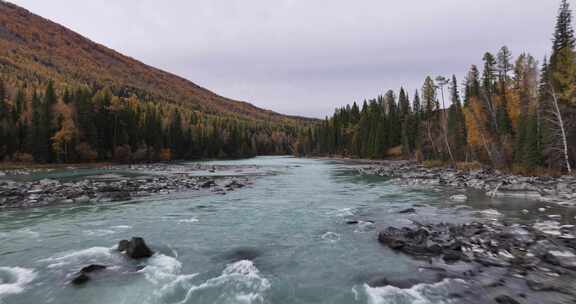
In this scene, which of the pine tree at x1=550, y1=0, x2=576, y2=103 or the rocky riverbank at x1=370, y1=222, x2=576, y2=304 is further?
the pine tree at x1=550, y1=0, x2=576, y2=103

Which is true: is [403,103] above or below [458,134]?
above

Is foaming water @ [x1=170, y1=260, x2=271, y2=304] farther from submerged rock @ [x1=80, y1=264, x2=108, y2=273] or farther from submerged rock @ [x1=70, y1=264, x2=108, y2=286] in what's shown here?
submerged rock @ [x1=80, y1=264, x2=108, y2=273]

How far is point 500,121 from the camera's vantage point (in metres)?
44.7

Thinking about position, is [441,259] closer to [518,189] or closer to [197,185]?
[518,189]

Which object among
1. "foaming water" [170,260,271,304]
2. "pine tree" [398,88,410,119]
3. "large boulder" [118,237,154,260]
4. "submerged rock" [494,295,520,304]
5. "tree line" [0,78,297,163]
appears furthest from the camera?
"pine tree" [398,88,410,119]

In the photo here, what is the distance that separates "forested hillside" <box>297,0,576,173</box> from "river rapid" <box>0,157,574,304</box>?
663 inches

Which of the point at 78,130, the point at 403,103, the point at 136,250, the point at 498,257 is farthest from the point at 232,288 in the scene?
the point at 403,103

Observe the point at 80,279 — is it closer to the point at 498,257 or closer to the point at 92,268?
the point at 92,268

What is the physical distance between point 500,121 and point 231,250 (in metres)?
47.5

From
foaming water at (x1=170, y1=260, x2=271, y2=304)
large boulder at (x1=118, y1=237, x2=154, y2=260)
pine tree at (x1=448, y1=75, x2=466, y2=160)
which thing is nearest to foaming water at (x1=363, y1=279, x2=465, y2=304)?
foaming water at (x1=170, y1=260, x2=271, y2=304)

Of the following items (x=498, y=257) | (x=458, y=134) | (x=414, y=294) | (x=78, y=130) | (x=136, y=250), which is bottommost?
(x=414, y=294)

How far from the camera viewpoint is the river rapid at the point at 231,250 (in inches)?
306

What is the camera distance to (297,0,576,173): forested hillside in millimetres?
29766

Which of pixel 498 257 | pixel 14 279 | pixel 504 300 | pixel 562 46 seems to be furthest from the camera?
pixel 562 46
